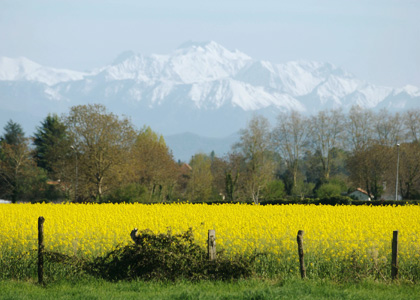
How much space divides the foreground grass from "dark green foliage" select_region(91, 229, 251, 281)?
0.40 m

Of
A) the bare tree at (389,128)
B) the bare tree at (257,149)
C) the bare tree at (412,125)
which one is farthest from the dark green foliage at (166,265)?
the bare tree at (389,128)

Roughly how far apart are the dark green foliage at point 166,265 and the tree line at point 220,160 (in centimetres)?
3279

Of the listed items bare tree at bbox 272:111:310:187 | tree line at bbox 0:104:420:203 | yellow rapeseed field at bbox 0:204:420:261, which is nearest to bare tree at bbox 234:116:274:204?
tree line at bbox 0:104:420:203

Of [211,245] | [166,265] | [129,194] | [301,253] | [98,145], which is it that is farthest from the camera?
[98,145]

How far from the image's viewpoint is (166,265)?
43.4ft

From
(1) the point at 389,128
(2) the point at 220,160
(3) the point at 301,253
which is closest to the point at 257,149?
(2) the point at 220,160

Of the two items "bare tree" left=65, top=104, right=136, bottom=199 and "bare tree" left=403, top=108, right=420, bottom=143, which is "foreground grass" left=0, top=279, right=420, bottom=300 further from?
"bare tree" left=403, top=108, right=420, bottom=143

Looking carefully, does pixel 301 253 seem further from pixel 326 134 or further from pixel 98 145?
pixel 326 134

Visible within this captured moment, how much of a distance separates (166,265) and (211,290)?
166cm

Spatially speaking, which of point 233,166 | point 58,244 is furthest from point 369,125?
point 58,244

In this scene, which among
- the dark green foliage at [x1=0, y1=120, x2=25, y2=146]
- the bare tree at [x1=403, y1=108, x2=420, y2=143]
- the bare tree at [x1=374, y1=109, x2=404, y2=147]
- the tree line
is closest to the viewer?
the tree line

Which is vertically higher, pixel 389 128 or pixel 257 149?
pixel 389 128

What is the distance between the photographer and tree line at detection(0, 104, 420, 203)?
55.4 metres

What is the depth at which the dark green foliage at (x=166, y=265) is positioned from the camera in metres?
13.2
